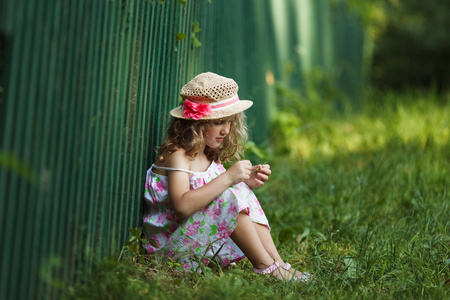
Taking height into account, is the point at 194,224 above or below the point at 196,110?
below

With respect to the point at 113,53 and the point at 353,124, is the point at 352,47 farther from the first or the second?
the point at 113,53

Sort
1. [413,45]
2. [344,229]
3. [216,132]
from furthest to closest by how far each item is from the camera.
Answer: [413,45] < [344,229] < [216,132]

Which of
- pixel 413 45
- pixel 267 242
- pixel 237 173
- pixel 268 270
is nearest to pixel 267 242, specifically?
pixel 267 242

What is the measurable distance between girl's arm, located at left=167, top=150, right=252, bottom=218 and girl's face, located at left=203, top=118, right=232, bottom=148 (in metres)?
0.19

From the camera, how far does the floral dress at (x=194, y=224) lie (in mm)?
2568

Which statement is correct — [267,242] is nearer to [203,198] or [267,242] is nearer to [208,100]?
[203,198]

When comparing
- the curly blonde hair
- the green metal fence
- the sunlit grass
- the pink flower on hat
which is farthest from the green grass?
the pink flower on hat

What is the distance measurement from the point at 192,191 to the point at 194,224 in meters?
0.18

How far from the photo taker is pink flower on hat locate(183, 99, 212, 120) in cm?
258

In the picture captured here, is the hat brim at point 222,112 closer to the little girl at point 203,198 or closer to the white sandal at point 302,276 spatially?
the little girl at point 203,198

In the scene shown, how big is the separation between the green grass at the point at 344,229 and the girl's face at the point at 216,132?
0.57 meters

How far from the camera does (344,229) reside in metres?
3.27

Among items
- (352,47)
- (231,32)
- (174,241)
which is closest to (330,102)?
(352,47)

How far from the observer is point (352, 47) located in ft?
32.8
